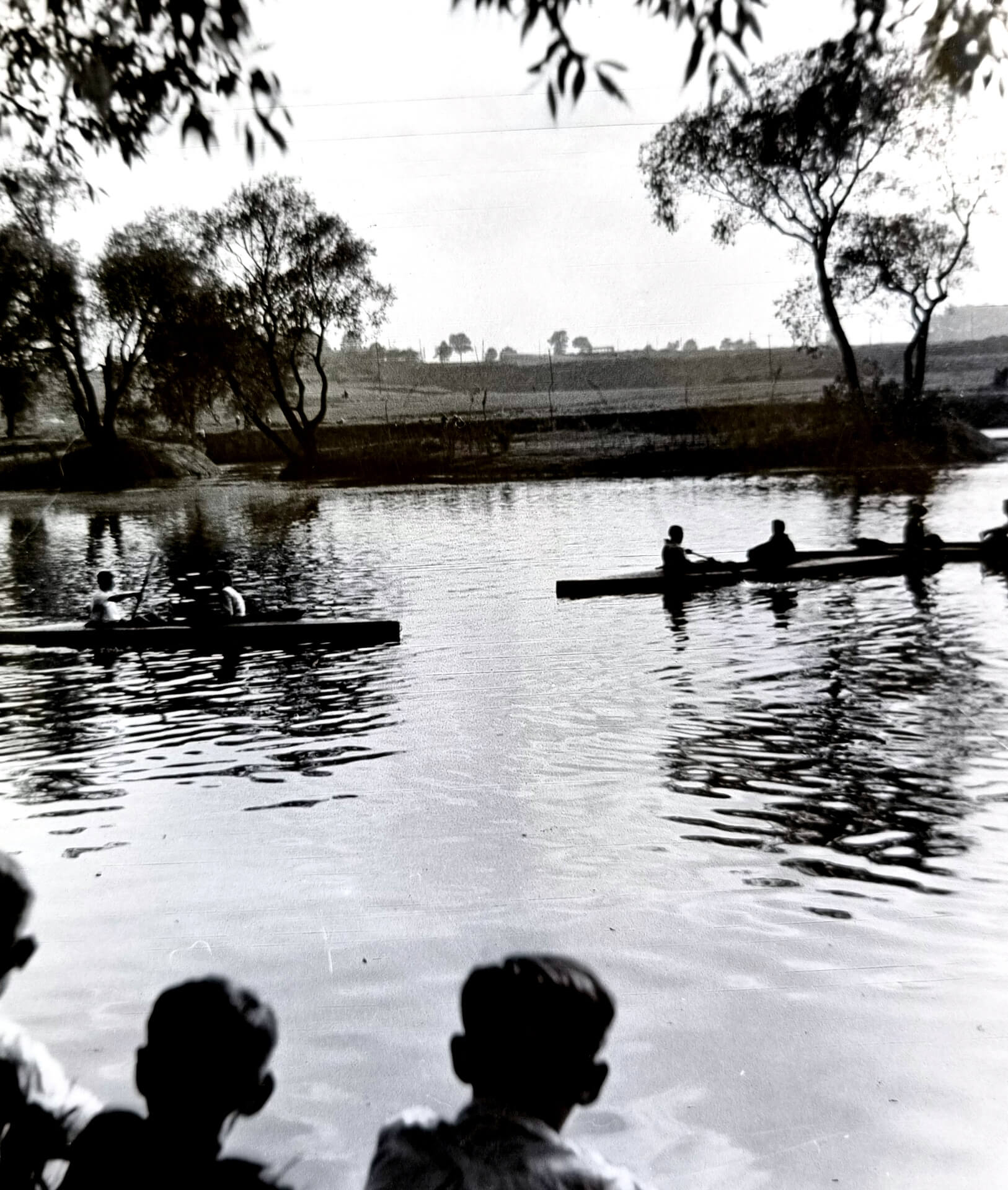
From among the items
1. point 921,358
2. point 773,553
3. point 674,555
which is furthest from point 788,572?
point 921,358

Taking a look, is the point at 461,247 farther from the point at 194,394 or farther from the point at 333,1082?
the point at 333,1082

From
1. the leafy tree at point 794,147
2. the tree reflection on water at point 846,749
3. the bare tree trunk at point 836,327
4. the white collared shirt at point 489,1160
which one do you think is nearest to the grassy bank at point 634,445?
the bare tree trunk at point 836,327

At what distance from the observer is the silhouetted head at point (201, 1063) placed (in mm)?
1281

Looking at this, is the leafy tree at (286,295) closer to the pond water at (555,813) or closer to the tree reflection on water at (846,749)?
the pond water at (555,813)

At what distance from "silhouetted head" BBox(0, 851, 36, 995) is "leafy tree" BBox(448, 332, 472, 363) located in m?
2.16

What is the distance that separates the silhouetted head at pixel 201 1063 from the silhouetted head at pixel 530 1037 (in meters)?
0.29

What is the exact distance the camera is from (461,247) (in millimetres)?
2908

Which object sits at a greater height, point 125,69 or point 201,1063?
point 125,69

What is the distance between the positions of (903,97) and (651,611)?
9.92ft

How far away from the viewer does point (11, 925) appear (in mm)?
1570

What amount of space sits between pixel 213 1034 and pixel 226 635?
359 centimetres

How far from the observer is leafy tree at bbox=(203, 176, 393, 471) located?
2863mm

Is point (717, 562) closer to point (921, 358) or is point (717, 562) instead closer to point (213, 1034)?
point (921, 358)

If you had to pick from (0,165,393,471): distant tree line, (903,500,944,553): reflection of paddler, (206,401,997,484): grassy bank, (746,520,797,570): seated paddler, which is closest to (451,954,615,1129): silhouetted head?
(0,165,393,471): distant tree line
